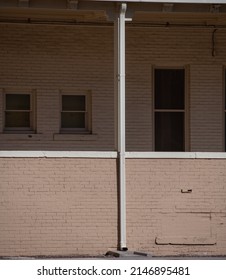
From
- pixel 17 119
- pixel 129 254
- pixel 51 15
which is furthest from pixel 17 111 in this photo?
pixel 129 254

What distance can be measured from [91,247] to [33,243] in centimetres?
99

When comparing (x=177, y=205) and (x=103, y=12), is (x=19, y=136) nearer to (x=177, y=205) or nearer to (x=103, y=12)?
(x=103, y=12)

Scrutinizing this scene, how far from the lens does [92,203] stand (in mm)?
16500

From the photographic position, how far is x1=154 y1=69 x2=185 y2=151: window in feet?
63.1

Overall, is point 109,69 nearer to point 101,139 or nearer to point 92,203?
point 101,139

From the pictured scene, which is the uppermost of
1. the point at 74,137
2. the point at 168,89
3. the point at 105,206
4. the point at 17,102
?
the point at 168,89

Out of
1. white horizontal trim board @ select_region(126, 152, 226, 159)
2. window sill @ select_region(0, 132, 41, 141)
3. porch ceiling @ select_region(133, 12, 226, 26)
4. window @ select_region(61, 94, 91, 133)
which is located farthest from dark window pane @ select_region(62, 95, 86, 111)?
white horizontal trim board @ select_region(126, 152, 226, 159)

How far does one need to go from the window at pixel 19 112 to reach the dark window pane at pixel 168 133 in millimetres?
2486

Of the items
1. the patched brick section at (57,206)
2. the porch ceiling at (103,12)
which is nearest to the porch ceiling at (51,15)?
the porch ceiling at (103,12)

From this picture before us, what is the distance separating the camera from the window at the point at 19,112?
61.8 ft

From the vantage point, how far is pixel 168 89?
19328 millimetres

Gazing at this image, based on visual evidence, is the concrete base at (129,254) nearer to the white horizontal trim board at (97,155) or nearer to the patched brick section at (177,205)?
the patched brick section at (177,205)

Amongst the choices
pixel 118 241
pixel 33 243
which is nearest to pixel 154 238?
pixel 118 241

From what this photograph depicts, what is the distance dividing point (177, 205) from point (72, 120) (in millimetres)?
3342
